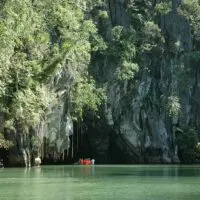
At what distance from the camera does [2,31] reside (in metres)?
26.1

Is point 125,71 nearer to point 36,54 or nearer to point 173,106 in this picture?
point 173,106

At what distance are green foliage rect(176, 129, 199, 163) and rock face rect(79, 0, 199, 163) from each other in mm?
678

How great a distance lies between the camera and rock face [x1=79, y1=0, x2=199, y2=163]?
4759 centimetres

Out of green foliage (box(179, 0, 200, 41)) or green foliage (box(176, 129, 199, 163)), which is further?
green foliage (box(179, 0, 200, 41))

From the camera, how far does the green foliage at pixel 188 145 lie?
1886 inches

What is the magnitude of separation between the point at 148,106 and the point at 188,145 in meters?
4.64

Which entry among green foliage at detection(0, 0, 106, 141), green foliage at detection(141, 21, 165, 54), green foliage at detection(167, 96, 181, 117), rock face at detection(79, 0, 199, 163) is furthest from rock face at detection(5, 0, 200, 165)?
green foliage at detection(0, 0, 106, 141)

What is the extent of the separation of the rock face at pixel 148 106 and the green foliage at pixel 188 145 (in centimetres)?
68

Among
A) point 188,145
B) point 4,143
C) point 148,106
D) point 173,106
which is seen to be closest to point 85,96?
point 148,106

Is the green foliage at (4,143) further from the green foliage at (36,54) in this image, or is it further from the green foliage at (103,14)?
the green foliage at (103,14)

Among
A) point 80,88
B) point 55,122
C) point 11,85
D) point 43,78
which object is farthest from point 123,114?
point 11,85

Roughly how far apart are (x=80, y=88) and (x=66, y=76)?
3.04 metres

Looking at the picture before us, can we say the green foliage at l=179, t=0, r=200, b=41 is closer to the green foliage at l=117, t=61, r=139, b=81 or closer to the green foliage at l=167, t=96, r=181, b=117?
the green foliage at l=167, t=96, r=181, b=117

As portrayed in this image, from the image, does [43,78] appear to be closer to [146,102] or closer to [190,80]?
[146,102]
